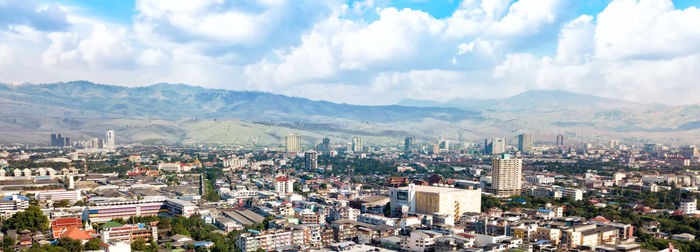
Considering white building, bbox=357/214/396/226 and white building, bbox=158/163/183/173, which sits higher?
white building, bbox=357/214/396/226

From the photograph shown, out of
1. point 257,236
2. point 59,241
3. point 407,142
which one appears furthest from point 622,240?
point 407,142

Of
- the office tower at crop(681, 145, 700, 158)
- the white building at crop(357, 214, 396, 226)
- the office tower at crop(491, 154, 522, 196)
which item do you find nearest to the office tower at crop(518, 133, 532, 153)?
the office tower at crop(681, 145, 700, 158)

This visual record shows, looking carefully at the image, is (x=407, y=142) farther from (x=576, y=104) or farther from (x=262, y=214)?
(x=576, y=104)

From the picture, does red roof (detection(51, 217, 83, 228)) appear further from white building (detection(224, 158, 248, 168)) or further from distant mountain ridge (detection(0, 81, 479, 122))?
distant mountain ridge (detection(0, 81, 479, 122))

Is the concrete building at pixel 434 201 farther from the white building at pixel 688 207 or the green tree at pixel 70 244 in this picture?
the green tree at pixel 70 244

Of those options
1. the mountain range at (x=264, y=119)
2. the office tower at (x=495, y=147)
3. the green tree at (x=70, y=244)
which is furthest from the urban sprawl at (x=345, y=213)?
the mountain range at (x=264, y=119)

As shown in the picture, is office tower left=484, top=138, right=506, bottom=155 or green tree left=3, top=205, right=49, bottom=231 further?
office tower left=484, top=138, right=506, bottom=155
